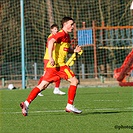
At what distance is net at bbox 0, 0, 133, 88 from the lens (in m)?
27.7

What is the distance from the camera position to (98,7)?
28656mm

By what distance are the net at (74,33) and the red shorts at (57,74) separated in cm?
1548

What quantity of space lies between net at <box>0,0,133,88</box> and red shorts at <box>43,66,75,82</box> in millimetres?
15485

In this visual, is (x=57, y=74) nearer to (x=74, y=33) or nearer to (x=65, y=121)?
(x=65, y=121)

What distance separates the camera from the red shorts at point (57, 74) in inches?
419

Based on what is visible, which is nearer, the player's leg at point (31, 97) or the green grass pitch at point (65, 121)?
the green grass pitch at point (65, 121)

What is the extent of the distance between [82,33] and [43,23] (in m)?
1.90

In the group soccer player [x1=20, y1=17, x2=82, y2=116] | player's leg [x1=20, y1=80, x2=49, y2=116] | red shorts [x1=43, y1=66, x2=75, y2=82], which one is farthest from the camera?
red shorts [x1=43, y1=66, x2=75, y2=82]

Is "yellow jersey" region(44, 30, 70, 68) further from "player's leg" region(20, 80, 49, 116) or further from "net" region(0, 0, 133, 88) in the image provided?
"net" region(0, 0, 133, 88)

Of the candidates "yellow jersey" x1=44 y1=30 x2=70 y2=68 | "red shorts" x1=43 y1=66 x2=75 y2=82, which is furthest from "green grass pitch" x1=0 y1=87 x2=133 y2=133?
"yellow jersey" x1=44 y1=30 x2=70 y2=68

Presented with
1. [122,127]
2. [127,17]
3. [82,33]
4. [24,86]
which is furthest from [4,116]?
[127,17]

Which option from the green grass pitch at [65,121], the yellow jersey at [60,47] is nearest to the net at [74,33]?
the yellow jersey at [60,47]

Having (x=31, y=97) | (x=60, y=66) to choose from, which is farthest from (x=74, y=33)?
(x=31, y=97)

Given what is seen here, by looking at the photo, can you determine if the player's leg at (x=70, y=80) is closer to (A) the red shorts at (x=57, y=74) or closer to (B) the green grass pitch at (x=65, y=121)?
(A) the red shorts at (x=57, y=74)
